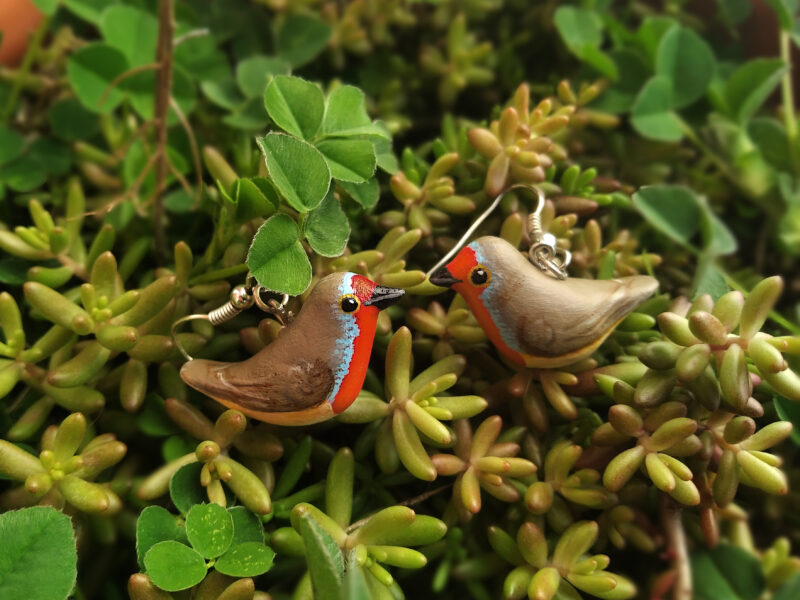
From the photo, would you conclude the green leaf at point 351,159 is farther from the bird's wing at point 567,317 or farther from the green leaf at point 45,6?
the green leaf at point 45,6

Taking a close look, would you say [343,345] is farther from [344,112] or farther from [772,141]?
[772,141]

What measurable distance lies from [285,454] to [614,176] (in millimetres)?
820

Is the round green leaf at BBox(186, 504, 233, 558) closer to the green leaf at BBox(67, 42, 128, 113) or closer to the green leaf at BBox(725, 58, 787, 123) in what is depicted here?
the green leaf at BBox(67, 42, 128, 113)

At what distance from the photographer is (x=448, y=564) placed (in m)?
0.90

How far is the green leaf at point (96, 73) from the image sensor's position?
115cm

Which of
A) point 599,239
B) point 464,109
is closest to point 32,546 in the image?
point 599,239

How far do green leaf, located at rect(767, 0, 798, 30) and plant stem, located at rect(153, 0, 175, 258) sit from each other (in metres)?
1.14

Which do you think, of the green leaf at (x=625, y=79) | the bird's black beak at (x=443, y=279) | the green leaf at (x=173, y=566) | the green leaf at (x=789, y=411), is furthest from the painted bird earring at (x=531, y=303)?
the green leaf at (x=625, y=79)

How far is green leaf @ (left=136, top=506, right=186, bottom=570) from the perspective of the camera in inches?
29.9

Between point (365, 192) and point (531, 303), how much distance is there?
28 cm

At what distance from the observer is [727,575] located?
3.39 ft

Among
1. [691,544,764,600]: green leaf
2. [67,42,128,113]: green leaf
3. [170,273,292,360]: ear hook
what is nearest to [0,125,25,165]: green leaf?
[67,42,128,113]: green leaf

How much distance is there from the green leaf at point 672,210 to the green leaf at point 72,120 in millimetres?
977

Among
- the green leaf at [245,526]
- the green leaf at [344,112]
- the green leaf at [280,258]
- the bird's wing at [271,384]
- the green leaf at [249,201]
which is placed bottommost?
the green leaf at [245,526]
